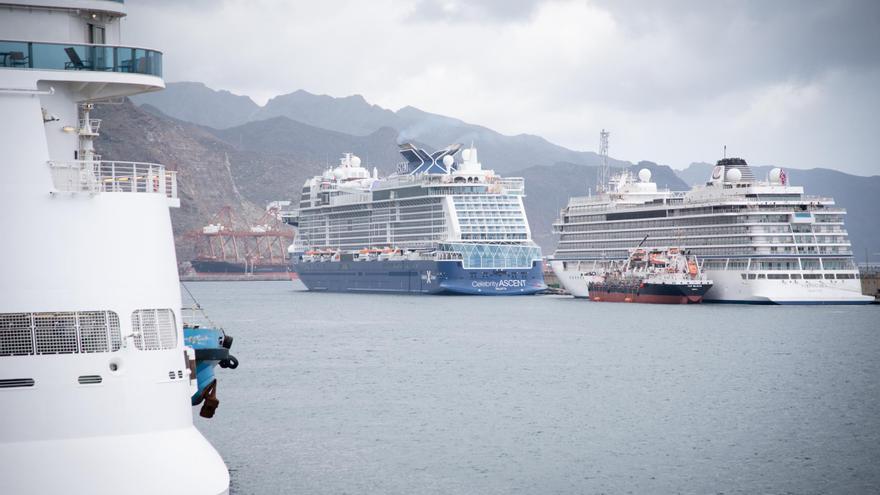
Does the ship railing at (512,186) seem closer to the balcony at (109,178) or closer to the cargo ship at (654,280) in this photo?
the cargo ship at (654,280)

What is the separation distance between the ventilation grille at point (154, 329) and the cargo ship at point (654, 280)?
7508 cm

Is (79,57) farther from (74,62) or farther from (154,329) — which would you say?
(154,329)

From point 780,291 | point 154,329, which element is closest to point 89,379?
point 154,329

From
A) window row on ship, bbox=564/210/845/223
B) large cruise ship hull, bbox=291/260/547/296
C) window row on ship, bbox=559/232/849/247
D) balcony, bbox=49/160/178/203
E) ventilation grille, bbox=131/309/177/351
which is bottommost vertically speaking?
large cruise ship hull, bbox=291/260/547/296

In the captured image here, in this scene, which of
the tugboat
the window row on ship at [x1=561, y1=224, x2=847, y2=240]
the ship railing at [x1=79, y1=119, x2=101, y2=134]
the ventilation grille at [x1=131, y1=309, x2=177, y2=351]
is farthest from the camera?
the window row on ship at [x1=561, y1=224, x2=847, y2=240]

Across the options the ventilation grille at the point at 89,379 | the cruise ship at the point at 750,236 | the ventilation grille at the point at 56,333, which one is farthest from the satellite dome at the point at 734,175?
the ventilation grille at the point at 89,379

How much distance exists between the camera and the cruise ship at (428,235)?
105 m

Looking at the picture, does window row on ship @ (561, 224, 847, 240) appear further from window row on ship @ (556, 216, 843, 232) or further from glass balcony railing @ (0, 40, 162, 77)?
glass balcony railing @ (0, 40, 162, 77)

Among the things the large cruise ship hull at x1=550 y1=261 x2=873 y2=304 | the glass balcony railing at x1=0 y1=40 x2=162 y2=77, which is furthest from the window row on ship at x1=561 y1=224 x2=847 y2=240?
the glass balcony railing at x1=0 y1=40 x2=162 y2=77

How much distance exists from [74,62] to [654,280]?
77309 millimetres

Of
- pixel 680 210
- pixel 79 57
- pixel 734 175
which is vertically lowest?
pixel 79 57

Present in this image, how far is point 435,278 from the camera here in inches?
4092

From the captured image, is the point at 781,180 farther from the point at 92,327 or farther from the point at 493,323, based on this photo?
the point at 92,327

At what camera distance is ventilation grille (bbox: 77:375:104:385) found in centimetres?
1202
